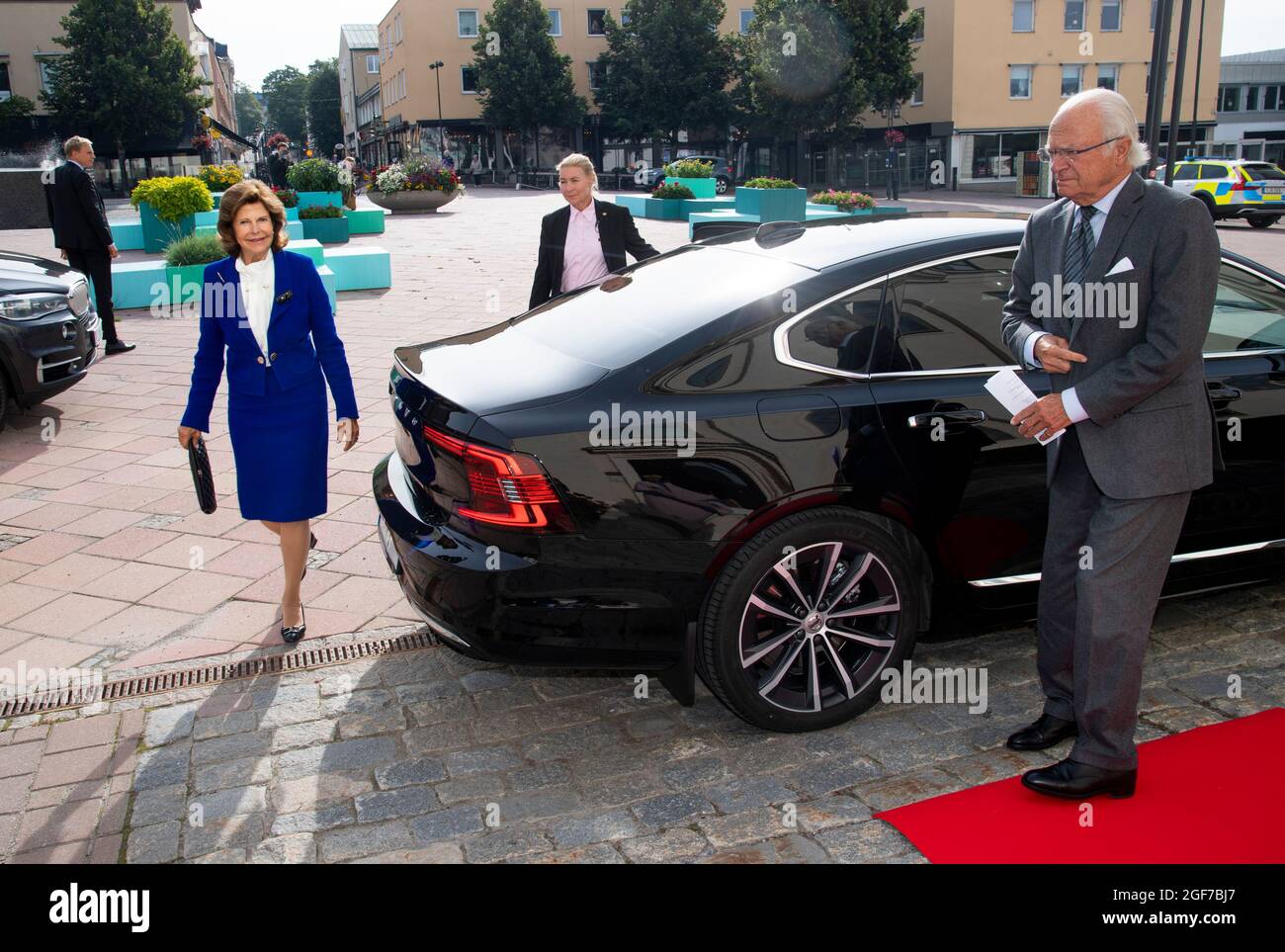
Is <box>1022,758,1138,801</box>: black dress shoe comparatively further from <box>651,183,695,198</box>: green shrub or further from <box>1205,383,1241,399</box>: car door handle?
<box>651,183,695,198</box>: green shrub

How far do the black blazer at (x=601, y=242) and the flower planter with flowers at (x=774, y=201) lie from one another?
1901 cm

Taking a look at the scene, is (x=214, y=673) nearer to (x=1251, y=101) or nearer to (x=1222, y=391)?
(x=1222, y=391)

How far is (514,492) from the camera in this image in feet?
10.8

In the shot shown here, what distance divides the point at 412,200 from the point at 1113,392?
97.7 feet

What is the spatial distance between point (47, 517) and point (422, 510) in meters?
3.49

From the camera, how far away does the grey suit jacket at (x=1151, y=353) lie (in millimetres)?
2930

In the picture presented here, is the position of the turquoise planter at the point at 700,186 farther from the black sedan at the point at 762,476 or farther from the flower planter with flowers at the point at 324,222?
the black sedan at the point at 762,476

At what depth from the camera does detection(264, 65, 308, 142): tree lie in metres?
161

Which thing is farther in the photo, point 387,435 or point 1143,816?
point 387,435

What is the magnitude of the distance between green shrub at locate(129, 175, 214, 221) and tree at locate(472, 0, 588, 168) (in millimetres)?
44200
